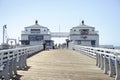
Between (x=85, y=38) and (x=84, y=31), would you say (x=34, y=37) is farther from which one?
(x=85, y=38)

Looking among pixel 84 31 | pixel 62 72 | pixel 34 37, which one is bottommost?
pixel 62 72

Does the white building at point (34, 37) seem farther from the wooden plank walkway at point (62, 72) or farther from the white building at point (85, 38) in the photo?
the wooden plank walkway at point (62, 72)

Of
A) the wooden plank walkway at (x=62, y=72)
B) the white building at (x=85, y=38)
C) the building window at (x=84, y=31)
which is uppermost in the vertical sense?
the building window at (x=84, y=31)

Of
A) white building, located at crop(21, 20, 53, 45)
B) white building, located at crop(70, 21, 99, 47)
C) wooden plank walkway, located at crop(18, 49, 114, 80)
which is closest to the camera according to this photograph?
wooden plank walkway, located at crop(18, 49, 114, 80)

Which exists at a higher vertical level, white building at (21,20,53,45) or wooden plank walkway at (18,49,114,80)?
white building at (21,20,53,45)

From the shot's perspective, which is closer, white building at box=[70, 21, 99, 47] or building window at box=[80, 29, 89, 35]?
white building at box=[70, 21, 99, 47]

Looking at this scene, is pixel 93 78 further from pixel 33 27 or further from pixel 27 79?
pixel 33 27

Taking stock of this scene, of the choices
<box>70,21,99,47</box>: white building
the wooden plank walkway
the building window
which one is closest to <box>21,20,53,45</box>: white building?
<box>70,21,99,47</box>: white building

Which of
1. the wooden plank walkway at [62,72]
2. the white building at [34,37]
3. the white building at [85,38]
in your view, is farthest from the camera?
the white building at [34,37]

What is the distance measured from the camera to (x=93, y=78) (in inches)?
396

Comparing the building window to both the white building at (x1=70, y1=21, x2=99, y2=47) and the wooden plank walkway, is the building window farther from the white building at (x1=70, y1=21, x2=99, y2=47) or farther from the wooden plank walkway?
the wooden plank walkway

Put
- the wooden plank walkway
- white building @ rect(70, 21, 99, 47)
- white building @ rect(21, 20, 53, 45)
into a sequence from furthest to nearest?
white building @ rect(21, 20, 53, 45) → white building @ rect(70, 21, 99, 47) → the wooden plank walkway

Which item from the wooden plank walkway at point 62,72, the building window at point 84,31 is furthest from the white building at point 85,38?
the wooden plank walkway at point 62,72

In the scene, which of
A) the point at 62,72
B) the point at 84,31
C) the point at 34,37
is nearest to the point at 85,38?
the point at 84,31
